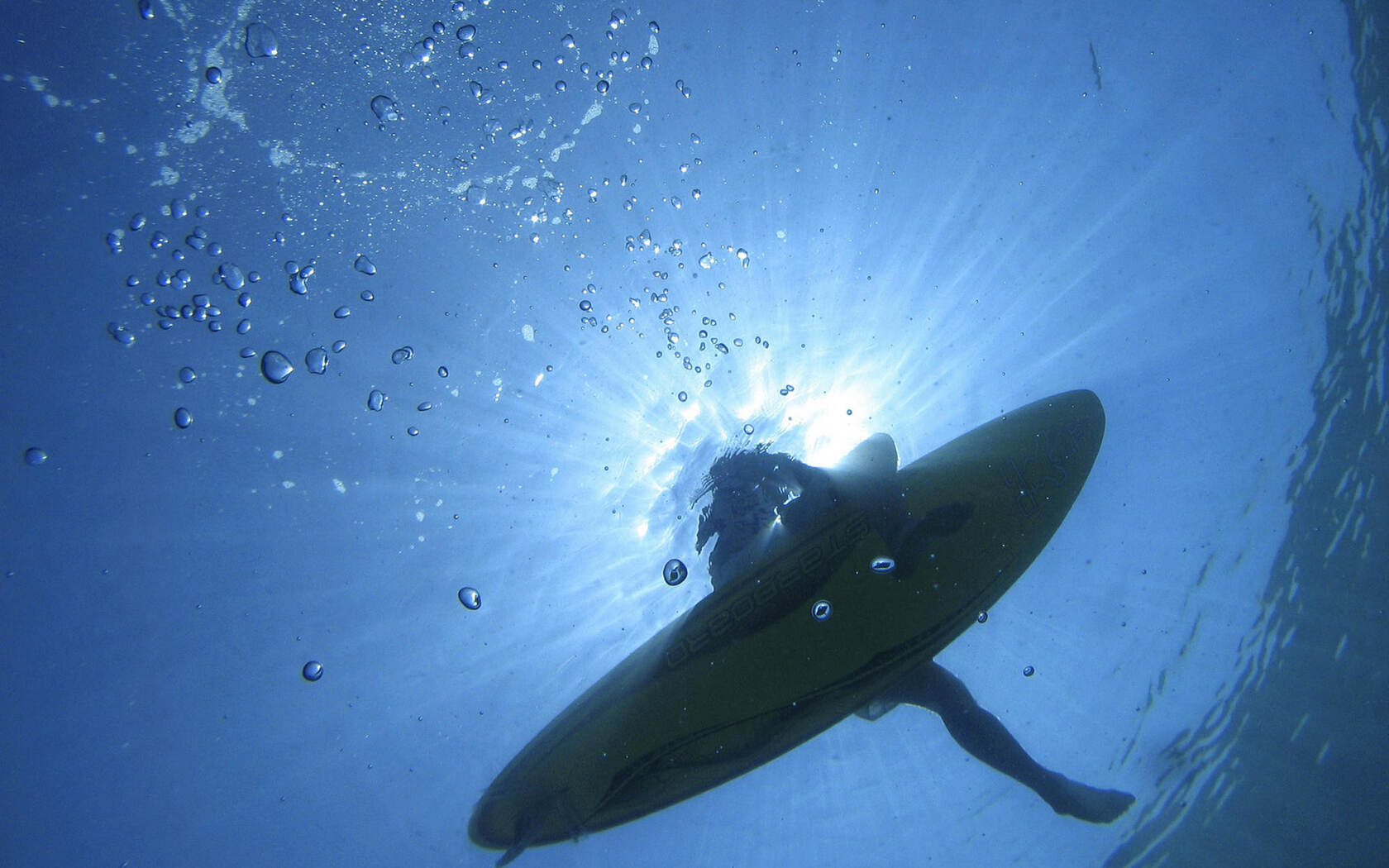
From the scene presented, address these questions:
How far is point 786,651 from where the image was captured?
486cm

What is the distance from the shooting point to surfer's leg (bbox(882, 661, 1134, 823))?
4938 mm

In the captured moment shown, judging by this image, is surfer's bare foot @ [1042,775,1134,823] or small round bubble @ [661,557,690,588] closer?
surfer's bare foot @ [1042,775,1134,823]

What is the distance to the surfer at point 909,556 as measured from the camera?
4.88 m

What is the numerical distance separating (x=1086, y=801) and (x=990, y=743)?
4.09 feet

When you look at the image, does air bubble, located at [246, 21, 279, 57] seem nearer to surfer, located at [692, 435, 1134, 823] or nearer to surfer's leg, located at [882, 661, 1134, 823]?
surfer, located at [692, 435, 1134, 823]

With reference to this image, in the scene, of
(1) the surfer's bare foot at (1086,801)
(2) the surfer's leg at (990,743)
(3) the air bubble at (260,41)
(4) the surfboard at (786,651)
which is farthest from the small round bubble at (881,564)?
(3) the air bubble at (260,41)

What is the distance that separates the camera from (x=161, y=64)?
4285 mm

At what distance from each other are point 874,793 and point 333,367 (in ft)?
48.3

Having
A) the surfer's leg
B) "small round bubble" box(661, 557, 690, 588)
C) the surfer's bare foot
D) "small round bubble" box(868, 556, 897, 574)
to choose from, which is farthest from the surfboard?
the surfer's bare foot

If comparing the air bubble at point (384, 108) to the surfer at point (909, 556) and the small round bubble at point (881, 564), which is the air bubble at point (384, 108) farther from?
the small round bubble at point (881, 564)

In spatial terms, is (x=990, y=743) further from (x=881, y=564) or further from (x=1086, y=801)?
(x=881, y=564)

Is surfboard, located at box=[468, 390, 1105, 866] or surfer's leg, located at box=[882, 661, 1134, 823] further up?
surfboard, located at box=[468, 390, 1105, 866]

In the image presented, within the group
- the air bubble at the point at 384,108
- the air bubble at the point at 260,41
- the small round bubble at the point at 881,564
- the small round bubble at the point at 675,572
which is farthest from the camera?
the small round bubble at the point at 675,572

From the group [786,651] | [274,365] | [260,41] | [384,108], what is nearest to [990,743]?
[786,651]
